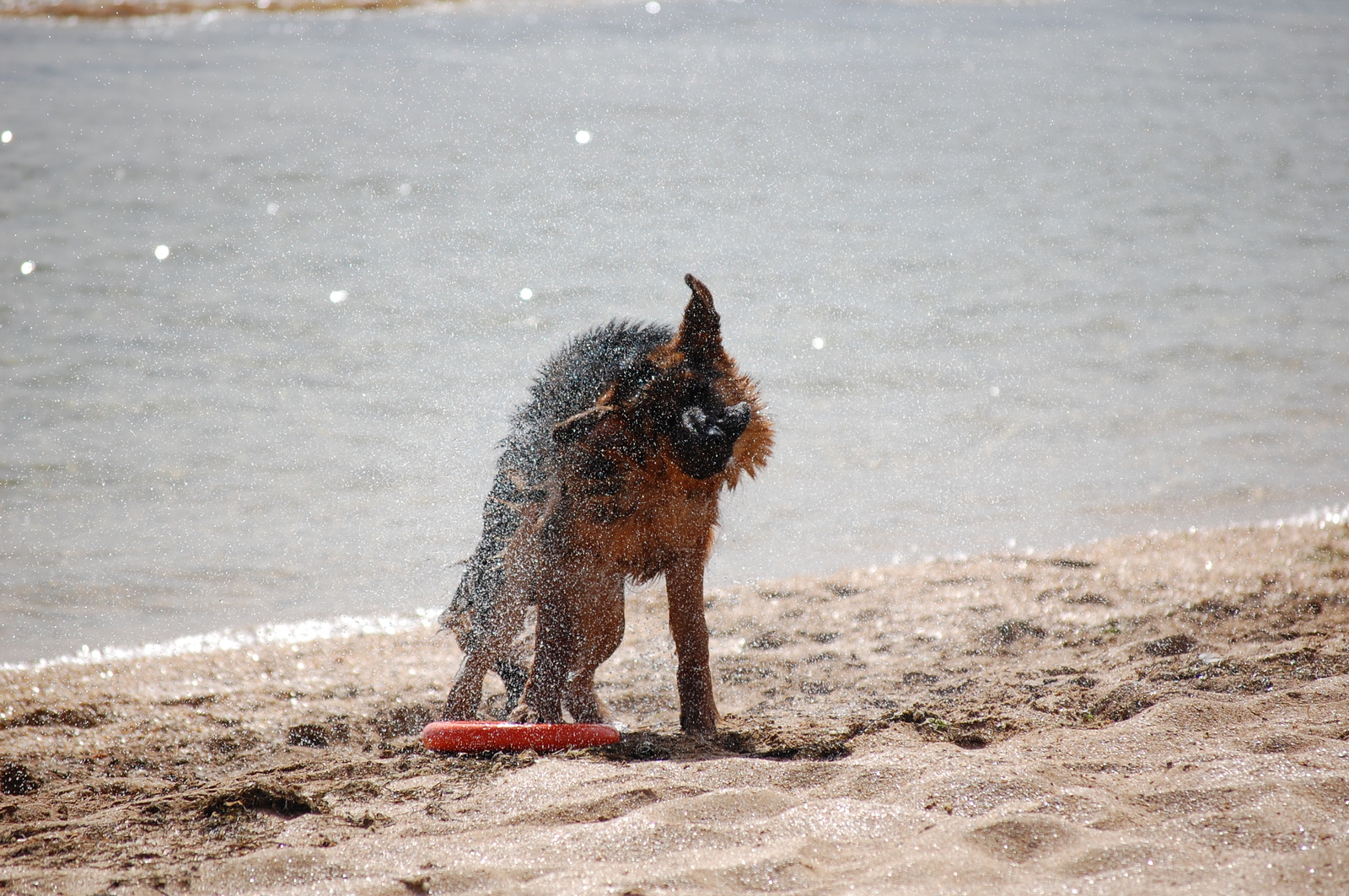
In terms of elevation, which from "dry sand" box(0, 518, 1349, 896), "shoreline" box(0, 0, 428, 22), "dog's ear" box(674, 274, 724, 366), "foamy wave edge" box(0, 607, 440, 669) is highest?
"shoreline" box(0, 0, 428, 22)

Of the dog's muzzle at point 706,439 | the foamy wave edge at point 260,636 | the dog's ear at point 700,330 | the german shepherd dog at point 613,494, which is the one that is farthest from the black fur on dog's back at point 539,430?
the foamy wave edge at point 260,636

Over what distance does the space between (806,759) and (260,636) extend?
358 centimetres

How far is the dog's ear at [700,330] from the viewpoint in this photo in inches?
165

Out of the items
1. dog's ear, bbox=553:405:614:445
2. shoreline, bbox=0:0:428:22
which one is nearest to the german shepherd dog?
dog's ear, bbox=553:405:614:445

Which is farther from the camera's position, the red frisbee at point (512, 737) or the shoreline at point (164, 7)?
the shoreline at point (164, 7)

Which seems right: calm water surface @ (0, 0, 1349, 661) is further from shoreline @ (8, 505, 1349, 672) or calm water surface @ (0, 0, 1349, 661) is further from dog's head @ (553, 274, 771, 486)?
dog's head @ (553, 274, 771, 486)

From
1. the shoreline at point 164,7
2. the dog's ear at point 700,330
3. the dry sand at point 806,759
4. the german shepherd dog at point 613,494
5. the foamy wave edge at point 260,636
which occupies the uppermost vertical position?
the shoreline at point 164,7

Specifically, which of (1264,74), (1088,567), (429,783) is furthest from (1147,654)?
(1264,74)

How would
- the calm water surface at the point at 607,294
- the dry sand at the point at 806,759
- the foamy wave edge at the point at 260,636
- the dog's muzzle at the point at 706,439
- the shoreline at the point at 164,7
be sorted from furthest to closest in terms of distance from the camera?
the shoreline at the point at 164,7 → the calm water surface at the point at 607,294 → the foamy wave edge at the point at 260,636 → the dog's muzzle at the point at 706,439 → the dry sand at the point at 806,759

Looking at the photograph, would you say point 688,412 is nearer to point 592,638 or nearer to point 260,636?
point 592,638

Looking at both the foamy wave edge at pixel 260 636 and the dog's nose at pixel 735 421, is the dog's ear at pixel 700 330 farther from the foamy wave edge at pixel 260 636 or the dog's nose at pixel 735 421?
the foamy wave edge at pixel 260 636

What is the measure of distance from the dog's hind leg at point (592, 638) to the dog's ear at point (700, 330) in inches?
→ 34.3

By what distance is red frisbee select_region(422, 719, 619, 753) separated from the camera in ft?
13.0

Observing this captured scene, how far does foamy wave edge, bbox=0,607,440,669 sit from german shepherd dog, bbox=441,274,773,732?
70.6 inches
